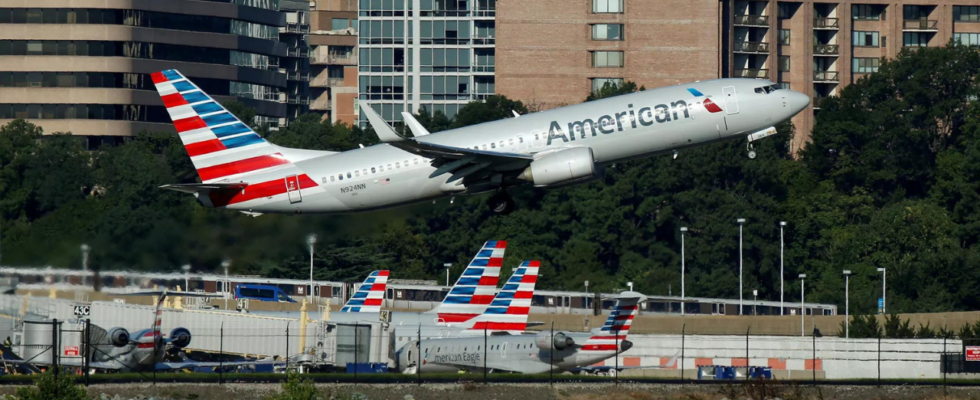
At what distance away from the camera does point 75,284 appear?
76.1m

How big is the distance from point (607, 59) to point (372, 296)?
334ft

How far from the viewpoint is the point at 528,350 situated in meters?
74.9

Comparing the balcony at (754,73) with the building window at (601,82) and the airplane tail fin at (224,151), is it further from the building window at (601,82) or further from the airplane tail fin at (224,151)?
the airplane tail fin at (224,151)

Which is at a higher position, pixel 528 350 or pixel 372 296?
pixel 372 296

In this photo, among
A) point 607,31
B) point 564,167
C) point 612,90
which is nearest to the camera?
point 564,167

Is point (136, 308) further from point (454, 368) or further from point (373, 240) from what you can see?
point (373, 240)

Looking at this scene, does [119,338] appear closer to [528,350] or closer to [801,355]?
[528,350]

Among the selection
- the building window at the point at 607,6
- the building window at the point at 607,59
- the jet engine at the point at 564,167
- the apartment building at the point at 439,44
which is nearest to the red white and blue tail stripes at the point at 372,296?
the jet engine at the point at 564,167

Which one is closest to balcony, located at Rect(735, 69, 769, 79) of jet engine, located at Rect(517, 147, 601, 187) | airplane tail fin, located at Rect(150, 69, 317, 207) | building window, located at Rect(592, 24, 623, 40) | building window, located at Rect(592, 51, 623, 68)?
building window, located at Rect(592, 51, 623, 68)

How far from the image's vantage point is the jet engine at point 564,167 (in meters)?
70.5

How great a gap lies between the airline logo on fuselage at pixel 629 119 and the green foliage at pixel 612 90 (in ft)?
331

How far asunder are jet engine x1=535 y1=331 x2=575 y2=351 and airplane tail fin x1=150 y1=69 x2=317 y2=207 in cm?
1112

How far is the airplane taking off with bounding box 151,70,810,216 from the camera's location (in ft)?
234

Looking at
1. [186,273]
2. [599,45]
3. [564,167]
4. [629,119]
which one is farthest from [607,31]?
[564,167]
